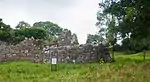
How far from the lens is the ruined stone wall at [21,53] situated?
3372 cm

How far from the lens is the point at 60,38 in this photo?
3841cm

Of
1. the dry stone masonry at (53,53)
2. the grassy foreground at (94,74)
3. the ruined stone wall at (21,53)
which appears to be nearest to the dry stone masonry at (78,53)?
the dry stone masonry at (53,53)

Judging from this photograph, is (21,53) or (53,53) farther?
(53,53)

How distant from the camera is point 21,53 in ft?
111

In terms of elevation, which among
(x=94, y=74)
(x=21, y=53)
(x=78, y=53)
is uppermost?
(x=21, y=53)

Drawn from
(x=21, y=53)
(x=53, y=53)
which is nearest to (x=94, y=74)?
(x=53, y=53)

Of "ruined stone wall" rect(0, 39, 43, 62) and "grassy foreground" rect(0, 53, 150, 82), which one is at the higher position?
"ruined stone wall" rect(0, 39, 43, 62)

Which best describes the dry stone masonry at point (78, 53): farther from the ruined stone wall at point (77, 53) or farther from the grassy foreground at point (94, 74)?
the grassy foreground at point (94, 74)

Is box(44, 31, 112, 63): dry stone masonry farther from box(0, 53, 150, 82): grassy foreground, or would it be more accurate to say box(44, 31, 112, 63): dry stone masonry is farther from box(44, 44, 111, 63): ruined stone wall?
box(0, 53, 150, 82): grassy foreground

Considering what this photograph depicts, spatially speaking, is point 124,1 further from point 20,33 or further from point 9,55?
point 20,33

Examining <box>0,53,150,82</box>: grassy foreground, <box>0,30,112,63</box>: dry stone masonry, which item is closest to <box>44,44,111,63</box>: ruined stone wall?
<box>0,30,112,63</box>: dry stone masonry

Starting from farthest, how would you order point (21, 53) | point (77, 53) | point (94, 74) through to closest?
point (77, 53) → point (21, 53) → point (94, 74)

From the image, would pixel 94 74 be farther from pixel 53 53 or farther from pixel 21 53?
pixel 21 53

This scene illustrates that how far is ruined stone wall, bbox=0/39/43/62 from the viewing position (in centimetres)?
3372
